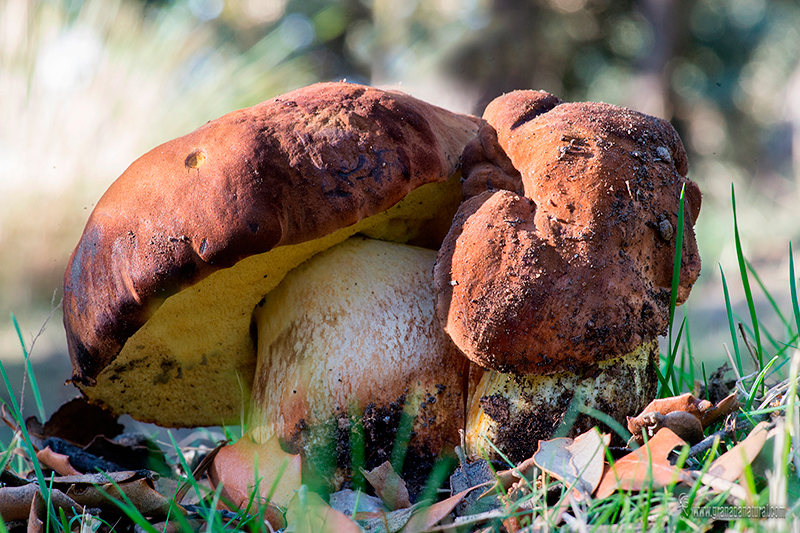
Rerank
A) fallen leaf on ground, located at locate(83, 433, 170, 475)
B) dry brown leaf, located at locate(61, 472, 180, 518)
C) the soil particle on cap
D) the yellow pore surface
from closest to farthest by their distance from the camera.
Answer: dry brown leaf, located at locate(61, 472, 180, 518) → the soil particle on cap → the yellow pore surface → fallen leaf on ground, located at locate(83, 433, 170, 475)

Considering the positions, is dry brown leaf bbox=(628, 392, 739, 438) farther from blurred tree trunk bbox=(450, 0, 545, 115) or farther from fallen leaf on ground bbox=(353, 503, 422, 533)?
blurred tree trunk bbox=(450, 0, 545, 115)

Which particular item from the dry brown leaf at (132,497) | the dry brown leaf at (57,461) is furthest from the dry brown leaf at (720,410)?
the dry brown leaf at (57,461)

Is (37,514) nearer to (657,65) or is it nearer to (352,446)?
(352,446)

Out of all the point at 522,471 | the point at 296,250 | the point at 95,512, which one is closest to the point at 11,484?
the point at 95,512

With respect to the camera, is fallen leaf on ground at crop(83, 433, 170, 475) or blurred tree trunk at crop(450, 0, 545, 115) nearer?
fallen leaf on ground at crop(83, 433, 170, 475)

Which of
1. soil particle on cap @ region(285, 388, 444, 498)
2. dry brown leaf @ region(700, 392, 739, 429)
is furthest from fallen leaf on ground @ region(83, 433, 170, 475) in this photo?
dry brown leaf @ region(700, 392, 739, 429)

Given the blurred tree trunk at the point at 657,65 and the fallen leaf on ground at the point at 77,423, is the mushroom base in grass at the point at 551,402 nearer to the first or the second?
the fallen leaf on ground at the point at 77,423

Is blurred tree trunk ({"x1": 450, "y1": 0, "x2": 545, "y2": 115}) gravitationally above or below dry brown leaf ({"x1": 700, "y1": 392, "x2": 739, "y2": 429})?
above
